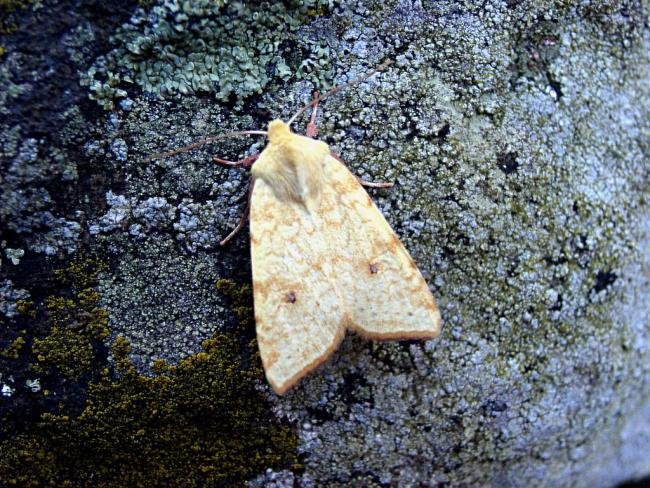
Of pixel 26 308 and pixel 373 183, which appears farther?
pixel 373 183

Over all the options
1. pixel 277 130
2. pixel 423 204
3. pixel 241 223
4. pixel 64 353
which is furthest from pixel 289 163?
pixel 64 353

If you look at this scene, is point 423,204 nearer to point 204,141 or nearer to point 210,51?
point 204,141

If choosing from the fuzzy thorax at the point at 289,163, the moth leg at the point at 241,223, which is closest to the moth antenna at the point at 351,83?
the fuzzy thorax at the point at 289,163

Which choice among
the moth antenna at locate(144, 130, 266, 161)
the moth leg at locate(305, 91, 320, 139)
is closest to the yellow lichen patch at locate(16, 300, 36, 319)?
the moth antenna at locate(144, 130, 266, 161)

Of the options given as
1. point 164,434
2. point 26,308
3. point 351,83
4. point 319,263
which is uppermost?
point 351,83

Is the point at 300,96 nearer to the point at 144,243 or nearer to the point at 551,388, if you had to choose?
the point at 144,243

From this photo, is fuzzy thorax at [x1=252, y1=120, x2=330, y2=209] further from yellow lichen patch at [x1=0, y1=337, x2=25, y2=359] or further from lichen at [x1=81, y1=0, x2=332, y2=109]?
yellow lichen patch at [x1=0, y1=337, x2=25, y2=359]
